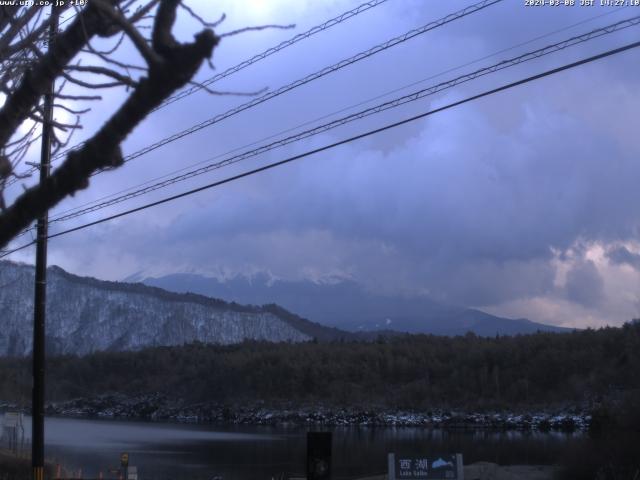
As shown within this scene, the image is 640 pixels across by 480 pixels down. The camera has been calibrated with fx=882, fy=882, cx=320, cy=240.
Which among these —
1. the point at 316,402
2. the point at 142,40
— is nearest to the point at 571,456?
the point at 142,40

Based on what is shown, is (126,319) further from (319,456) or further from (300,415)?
(319,456)

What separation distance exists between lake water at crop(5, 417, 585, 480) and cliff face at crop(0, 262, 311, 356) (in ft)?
286

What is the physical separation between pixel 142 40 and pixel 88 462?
3918cm

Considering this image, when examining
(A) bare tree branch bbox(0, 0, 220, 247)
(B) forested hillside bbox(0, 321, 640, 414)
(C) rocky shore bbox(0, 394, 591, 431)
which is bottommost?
(C) rocky shore bbox(0, 394, 591, 431)

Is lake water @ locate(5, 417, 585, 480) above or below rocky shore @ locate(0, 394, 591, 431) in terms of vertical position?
above

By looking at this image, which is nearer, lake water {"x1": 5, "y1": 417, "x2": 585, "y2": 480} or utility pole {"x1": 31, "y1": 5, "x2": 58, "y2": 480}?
utility pole {"x1": 31, "y1": 5, "x2": 58, "y2": 480}

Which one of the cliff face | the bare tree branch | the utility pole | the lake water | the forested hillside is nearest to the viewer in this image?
the bare tree branch

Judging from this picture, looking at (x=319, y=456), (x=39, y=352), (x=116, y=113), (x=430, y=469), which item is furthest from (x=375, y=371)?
(x=116, y=113)

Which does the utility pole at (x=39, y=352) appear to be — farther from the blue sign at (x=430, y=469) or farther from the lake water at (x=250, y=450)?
the lake water at (x=250, y=450)

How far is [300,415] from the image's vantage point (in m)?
96.7

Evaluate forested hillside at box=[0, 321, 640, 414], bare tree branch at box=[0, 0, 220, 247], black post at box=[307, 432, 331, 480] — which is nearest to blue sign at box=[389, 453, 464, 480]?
black post at box=[307, 432, 331, 480]

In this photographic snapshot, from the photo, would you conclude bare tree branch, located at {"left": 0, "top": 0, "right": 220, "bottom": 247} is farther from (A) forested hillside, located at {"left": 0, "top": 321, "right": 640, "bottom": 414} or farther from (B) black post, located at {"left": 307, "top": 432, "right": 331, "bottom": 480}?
(A) forested hillside, located at {"left": 0, "top": 321, "right": 640, "bottom": 414}

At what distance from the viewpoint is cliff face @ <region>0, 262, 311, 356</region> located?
156m

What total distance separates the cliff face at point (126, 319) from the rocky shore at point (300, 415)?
34.4m
